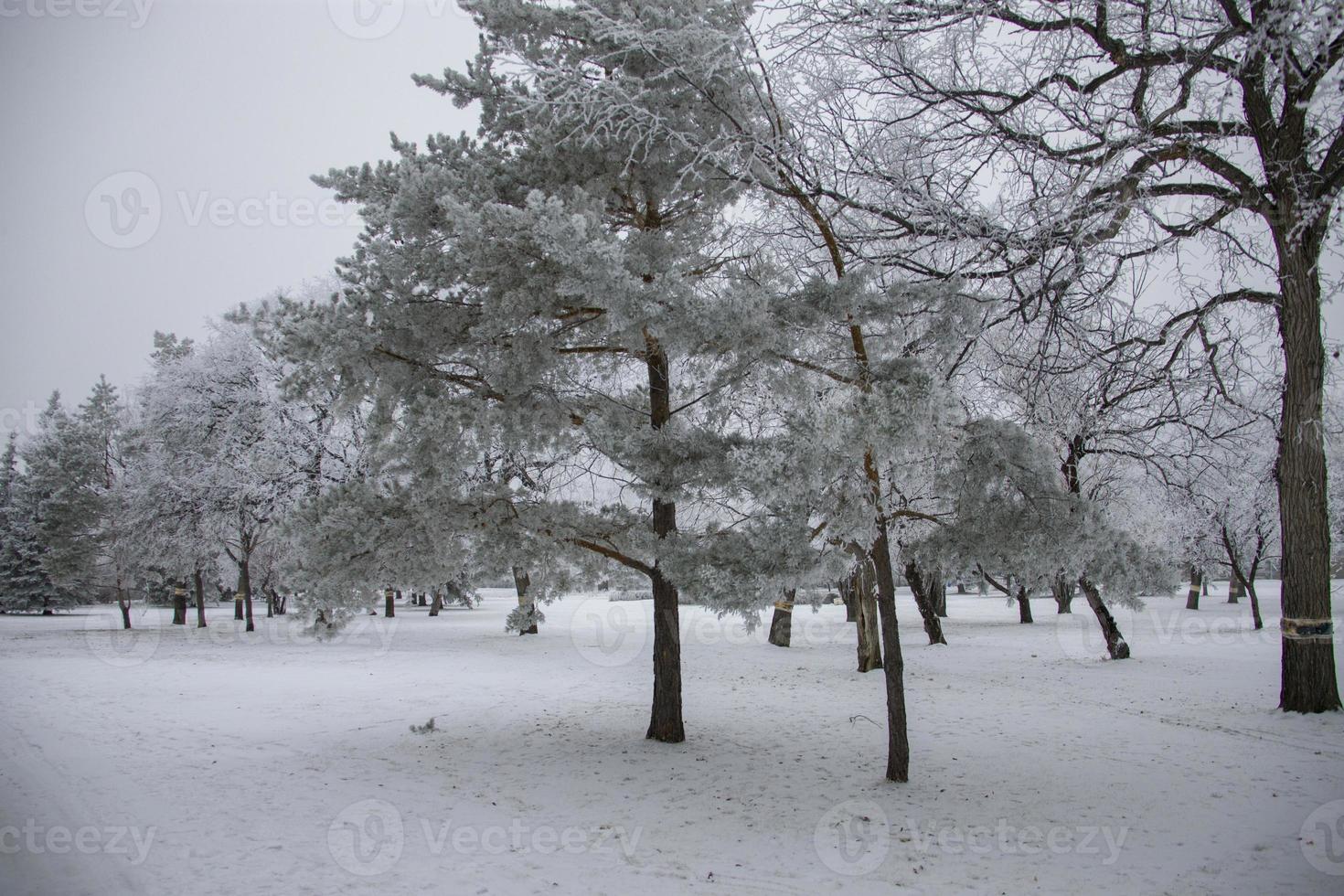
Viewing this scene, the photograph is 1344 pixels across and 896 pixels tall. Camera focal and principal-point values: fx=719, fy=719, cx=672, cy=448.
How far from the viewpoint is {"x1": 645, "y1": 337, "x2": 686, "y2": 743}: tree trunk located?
830cm

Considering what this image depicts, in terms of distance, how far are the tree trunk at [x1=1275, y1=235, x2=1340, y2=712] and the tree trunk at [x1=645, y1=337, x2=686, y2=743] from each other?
21.9 ft

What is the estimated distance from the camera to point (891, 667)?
661cm

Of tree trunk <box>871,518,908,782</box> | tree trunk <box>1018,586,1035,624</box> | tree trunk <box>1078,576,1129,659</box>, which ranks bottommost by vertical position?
tree trunk <box>1018,586,1035,624</box>

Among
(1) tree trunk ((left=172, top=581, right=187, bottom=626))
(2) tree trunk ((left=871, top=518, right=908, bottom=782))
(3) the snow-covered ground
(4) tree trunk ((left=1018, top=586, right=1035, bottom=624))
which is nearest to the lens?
(3) the snow-covered ground

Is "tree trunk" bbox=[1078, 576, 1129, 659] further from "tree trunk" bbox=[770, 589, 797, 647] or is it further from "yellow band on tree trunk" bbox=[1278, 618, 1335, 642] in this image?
"tree trunk" bbox=[770, 589, 797, 647]

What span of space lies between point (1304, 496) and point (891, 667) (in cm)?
537

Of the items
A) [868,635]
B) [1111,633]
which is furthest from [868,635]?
[1111,633]

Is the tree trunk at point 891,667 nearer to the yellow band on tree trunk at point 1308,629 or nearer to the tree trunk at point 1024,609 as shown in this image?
the yellow band on tree trunk at point 1308,629

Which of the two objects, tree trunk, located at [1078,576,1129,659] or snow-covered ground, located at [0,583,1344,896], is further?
tree trunk, located at [1078,576,1129,659]

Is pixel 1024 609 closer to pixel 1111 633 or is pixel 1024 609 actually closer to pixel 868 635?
pixel 1111 633

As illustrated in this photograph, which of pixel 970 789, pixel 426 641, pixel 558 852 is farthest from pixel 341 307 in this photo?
pixel 426 641

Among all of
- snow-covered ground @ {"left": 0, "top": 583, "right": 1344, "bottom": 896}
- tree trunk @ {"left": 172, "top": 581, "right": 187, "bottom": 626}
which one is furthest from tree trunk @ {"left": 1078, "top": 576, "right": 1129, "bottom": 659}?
tree trunk @ {"left": 172, "top": 581, "right": 187, "bottom": 626}

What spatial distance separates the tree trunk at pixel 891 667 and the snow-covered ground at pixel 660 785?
0.25 meters

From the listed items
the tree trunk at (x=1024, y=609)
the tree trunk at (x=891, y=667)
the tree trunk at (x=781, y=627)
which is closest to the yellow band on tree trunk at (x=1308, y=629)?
the tree trunk at (x=891, y=667)
